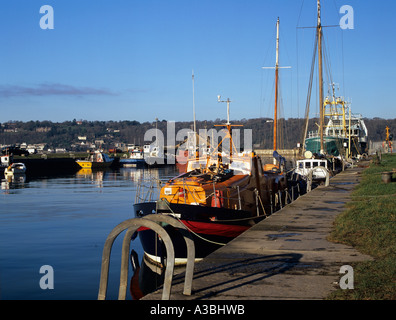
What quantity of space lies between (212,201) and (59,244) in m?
7.24

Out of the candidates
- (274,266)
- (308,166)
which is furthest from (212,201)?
(308,166)

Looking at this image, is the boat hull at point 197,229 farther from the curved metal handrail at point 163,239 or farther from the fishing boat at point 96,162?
the fishing boat at point 96,162

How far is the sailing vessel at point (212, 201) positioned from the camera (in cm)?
1638

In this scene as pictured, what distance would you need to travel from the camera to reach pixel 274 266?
1105 centimetres

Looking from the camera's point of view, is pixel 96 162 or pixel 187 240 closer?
pixel 187 240

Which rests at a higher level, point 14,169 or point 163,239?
point 163,239

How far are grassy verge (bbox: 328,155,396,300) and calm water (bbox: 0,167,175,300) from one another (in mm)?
6789

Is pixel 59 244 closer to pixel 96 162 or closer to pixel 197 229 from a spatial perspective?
pixel 197 229

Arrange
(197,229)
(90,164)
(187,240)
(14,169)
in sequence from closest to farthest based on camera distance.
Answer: (187,240) < (197,229) < (14,169) < (90,164)

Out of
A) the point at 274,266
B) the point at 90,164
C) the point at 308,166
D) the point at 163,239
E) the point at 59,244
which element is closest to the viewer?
the point at 163,239

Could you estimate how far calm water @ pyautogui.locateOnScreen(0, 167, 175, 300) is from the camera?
48.5ft
